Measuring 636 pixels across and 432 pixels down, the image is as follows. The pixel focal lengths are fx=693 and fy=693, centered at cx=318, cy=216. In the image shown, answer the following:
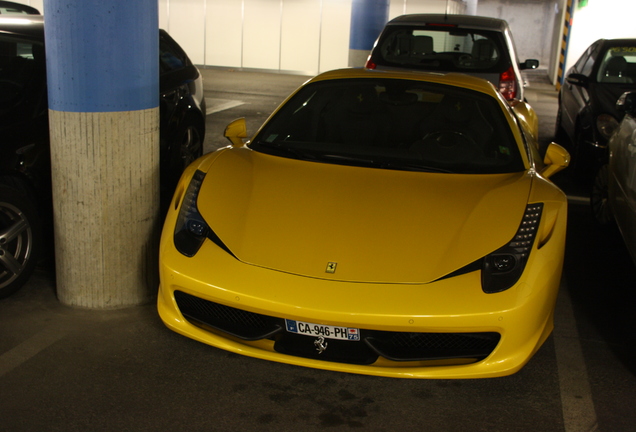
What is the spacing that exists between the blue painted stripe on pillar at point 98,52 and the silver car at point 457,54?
5.08 metres

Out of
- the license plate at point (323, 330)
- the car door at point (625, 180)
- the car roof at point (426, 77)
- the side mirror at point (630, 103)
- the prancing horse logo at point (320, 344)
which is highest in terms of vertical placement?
the car roof at point (426, 77)

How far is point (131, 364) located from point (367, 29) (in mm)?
13622

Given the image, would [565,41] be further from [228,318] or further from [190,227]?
[228,318]

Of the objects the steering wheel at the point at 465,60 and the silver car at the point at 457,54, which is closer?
the silver car at the point at 457,54

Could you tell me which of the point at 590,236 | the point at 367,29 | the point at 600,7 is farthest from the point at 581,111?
the point at 600,7

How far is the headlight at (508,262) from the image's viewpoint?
3.16m

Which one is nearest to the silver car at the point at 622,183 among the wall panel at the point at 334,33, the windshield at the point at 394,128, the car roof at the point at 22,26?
the windshield at the point at 394,128

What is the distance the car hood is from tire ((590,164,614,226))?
2.45 m

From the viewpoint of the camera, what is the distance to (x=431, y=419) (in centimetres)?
313

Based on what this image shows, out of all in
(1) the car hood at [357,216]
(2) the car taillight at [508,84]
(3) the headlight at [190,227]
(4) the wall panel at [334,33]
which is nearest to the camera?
(1) the car hood at [357,216]

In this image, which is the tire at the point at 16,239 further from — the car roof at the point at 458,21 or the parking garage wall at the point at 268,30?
the parking garage wall at the point at 268,30

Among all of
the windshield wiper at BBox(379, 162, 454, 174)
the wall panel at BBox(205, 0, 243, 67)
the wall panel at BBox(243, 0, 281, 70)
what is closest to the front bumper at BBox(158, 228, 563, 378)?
the windshield wiper at BBox(379, 162, 454, 174)

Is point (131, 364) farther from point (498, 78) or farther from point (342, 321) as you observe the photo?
point (498, 78)

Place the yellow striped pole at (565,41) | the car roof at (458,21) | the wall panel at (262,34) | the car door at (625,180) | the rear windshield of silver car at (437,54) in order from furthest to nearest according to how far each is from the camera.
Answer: the wall panel at (262,34)
the yellow striped pole at (565,41)
the car roof at (458,21)
the rear windshield of silver car at (437,54)
the car door at (625,180)
